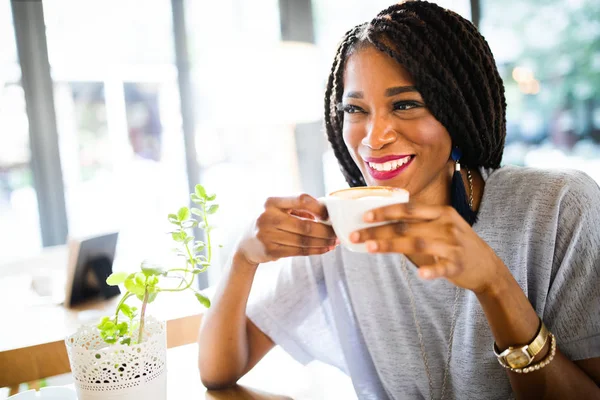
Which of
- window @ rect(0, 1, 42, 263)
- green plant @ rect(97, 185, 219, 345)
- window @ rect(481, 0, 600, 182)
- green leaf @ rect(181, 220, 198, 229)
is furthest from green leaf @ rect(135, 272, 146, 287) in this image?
window @ rect(481, 0, 600, 182)

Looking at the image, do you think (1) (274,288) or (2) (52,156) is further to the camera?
(2) (52,156)

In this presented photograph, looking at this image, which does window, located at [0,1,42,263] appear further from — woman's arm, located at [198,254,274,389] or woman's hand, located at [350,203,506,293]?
woman's hand, located at [350,203,506,293]

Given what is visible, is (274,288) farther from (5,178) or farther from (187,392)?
(5,178)

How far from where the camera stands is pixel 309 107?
3281 mm

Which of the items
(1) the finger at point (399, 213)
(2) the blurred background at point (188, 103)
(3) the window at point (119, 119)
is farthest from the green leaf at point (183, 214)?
(3) the window at point (119, 119)

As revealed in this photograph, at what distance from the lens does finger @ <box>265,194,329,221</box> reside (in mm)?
934

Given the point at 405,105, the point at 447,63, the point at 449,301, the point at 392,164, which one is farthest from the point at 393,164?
the point at 449,301

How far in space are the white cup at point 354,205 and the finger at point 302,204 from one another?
0.13 feet

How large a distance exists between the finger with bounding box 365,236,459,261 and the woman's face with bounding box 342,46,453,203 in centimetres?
43

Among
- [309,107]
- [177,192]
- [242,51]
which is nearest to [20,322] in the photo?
[309,107]

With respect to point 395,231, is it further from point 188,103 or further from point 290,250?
point 188,103

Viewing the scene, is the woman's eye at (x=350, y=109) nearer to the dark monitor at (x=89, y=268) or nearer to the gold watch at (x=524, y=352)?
the gold watch at (x=524, y=352)

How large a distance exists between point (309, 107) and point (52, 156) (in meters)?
1.80

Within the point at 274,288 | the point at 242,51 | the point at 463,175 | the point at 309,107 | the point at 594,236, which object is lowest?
the point at 274,288
